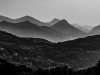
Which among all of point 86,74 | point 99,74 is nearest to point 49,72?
point 86,74

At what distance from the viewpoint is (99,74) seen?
9244 centimetres

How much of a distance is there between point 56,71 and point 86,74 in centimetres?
1381

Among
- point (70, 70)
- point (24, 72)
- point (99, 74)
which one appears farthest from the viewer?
point (70, 70)

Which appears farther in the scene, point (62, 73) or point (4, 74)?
point (62, 73)

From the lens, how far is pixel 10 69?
9769 cm

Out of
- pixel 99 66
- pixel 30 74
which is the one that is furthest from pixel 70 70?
pixel 30 74

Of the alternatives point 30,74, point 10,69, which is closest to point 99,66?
point 30,74

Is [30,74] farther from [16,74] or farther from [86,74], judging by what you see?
[86,74]

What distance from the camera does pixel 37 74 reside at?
100000mm

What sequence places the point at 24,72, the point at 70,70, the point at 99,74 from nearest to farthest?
the point at 99,74, the point at 24,72, the point at 70,70

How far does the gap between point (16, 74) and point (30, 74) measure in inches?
256

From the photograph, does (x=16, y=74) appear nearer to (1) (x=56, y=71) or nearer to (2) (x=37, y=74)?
(2) (x=37, y=74)

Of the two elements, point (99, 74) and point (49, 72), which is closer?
point (99, 74)

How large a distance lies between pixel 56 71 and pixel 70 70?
747 centimetres
